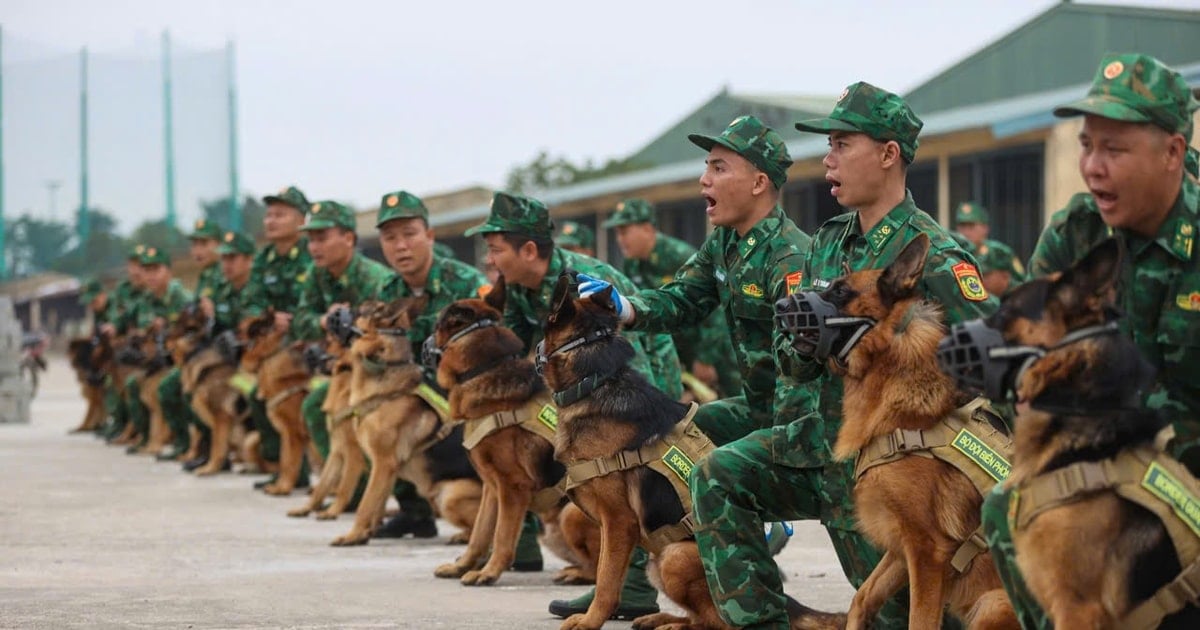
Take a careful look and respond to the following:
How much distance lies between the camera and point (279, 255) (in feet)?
45.9

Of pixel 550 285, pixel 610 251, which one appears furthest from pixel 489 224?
→ pixel 610 251

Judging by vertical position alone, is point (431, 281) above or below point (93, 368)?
above

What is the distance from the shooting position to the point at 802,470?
556 centimetres

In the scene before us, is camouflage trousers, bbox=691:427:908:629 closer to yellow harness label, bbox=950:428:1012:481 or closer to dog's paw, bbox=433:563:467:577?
yellow harness label, bbox=950:428:1012:481

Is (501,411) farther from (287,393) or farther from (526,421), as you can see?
(287,393)

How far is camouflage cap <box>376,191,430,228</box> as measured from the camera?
31.6ft

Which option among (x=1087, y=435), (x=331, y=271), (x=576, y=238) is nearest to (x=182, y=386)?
(x=576, y=238)

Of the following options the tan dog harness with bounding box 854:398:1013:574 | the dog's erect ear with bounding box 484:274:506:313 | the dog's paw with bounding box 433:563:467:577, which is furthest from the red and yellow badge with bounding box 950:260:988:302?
the dog's paw with bounding box 433:563:467:577

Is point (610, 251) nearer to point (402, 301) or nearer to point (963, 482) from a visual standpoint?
point (402, 301)

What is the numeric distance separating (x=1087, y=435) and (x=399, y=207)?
21.2 ft

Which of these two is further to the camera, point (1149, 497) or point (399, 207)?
point (399, 207)

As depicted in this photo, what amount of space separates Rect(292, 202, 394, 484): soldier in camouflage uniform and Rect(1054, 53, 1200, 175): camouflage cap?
26.1ft

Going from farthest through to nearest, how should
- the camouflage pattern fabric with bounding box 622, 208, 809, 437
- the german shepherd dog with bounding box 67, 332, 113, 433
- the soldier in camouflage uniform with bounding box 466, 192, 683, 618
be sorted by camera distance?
the german shepherd dog with bounding box 67, 332, 113, 433 → the soldier in camouflage uniform with bounding box 466, 192, 683, 618 → the camouflage pattern fabric with bounding box 622, 208, 809, 437

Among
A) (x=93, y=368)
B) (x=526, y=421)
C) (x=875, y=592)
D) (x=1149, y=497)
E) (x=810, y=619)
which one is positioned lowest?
(x=93, y=368)
